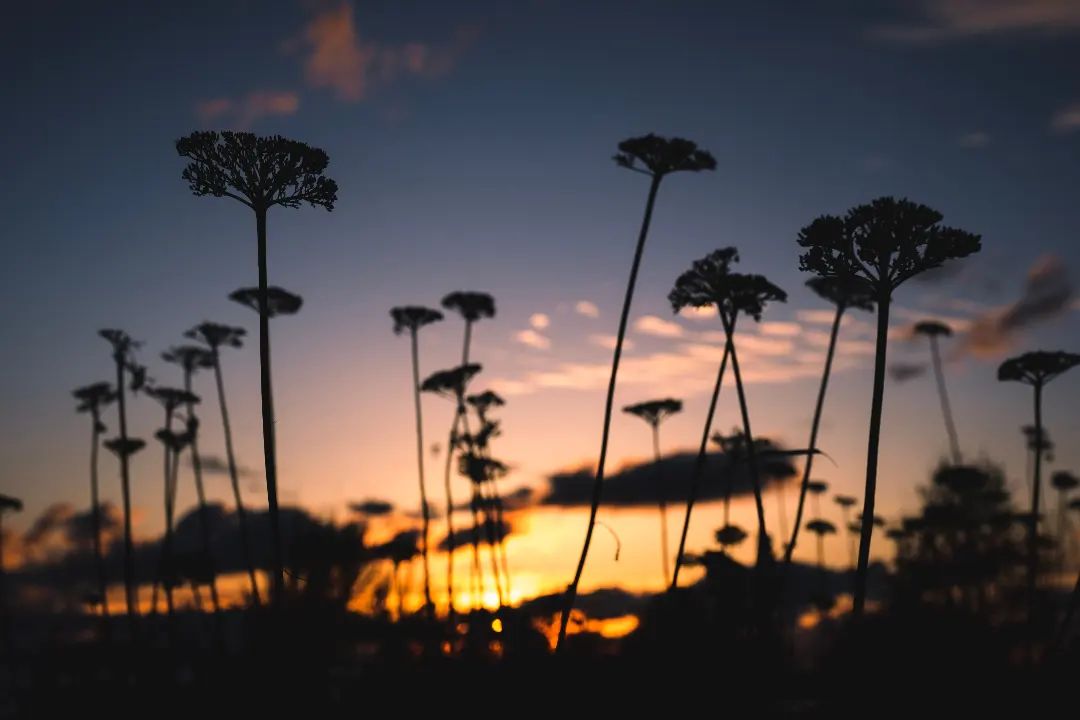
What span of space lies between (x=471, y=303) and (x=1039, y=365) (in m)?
18.6

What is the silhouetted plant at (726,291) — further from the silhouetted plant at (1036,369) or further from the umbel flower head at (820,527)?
the umbel flower head at (820,527)

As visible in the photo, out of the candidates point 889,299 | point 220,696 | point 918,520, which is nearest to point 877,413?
point 889,299

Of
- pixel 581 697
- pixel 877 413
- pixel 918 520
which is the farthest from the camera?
pixel 918 520

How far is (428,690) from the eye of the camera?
12805 millimetres

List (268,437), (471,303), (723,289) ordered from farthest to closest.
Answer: (471,303) → (723,289) → (268,437)

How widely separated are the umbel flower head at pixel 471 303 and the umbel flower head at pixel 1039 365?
56.3 feet

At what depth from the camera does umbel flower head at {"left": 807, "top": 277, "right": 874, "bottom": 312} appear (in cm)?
2268

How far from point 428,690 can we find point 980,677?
936cm

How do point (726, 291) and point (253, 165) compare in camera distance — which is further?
point (726, 291)

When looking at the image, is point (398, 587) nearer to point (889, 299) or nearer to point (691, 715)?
point (691, 715)

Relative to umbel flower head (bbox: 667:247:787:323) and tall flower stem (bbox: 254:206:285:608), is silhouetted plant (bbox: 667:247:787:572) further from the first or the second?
tall flower stem (bbox: 254:206:285:608)

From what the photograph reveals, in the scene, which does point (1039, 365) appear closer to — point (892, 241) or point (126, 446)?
point (892, 241)

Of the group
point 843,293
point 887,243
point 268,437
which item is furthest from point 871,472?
point 843,293

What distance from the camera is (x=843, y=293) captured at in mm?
23016
